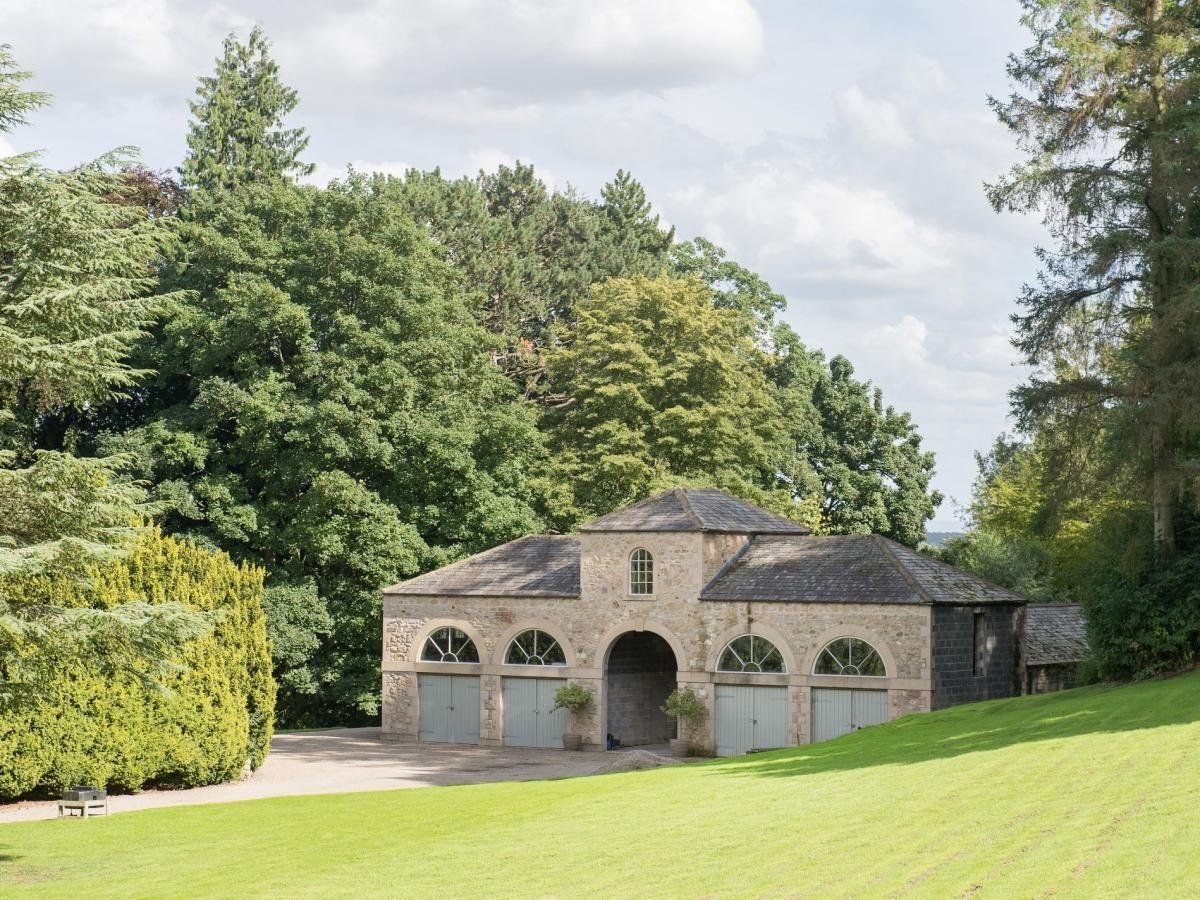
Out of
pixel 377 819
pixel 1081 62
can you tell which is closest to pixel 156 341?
pixel 377 819

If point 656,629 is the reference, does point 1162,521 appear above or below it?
above

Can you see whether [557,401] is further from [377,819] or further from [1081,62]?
[377,819]

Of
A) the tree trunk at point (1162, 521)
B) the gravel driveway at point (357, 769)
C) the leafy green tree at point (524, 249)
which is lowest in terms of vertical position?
the gravel driveway at point (357, 769)

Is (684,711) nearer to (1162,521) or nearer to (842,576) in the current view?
(842,576)

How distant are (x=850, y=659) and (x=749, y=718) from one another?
301cm

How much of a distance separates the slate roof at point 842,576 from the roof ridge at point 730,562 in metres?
0.02

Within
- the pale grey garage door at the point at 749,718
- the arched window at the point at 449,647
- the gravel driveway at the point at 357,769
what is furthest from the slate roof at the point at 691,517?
the gravel driveway at the point at 357,769

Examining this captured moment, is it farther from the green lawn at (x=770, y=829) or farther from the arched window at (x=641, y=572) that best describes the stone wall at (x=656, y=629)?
the green lawn at (x=770, y=829)

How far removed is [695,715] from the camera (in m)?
36.8

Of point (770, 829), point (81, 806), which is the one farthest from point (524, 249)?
point (770, 829)

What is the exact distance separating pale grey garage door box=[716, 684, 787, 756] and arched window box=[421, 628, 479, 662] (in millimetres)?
7627

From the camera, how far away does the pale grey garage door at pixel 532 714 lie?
3956 centimetres

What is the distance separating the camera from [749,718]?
1427 inches

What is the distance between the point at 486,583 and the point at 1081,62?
19914mm
